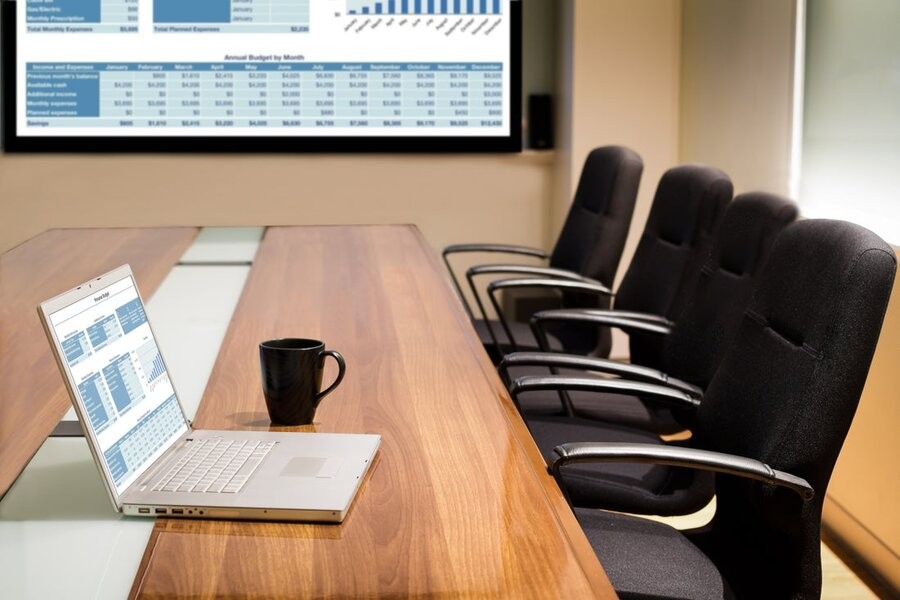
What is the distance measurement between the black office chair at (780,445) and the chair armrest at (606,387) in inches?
11.6

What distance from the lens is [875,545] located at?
3.04m

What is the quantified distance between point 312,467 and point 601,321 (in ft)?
5.48

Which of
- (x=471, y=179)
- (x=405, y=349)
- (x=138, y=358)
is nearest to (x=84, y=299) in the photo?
(x=138, y=358)

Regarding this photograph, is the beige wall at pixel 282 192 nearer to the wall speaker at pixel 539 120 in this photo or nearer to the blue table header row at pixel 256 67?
the wall speaker at pixel 539 120

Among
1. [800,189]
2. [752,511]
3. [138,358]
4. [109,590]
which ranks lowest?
[752,511]

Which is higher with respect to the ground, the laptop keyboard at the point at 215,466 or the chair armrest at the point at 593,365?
the laptop keyboard at the point at 215,466

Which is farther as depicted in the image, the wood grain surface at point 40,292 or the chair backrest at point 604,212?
the chair backrest at point 604,212

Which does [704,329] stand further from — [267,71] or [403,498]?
[267,71]

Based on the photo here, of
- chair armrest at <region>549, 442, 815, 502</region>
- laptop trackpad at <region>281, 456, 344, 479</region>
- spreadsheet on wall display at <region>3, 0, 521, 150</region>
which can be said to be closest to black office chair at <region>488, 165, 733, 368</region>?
chair armrest at <region>549, 442, 815, 502</region>

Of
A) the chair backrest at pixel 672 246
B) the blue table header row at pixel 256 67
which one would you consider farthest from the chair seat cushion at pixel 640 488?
the blue table header row at pixel 256 67

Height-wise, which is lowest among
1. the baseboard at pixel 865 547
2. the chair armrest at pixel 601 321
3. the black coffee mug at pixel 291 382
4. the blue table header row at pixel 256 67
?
the baseboard at pixel 865 547

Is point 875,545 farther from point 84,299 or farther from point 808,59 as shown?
point 84,299

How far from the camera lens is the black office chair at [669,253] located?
2.86 m

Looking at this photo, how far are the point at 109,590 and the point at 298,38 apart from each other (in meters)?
4.51
